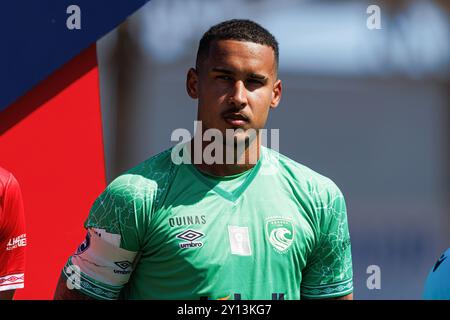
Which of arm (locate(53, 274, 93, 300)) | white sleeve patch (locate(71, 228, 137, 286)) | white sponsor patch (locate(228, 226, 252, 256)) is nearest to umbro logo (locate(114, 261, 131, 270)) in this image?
white sleeve patch (locate(71, 228, 137, 286))

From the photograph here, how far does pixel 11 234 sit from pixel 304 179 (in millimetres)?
1357

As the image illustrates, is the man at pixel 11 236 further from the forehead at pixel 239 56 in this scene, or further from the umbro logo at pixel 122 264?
the forehead at pixel 239 56

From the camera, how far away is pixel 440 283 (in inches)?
83.8

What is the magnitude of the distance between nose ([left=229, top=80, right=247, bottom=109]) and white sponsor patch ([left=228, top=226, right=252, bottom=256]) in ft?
1.28

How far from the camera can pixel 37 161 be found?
142 inches

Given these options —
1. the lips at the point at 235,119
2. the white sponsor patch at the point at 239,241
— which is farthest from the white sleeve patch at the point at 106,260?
the lips at the point at 235,119

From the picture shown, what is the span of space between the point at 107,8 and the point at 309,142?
2137mm

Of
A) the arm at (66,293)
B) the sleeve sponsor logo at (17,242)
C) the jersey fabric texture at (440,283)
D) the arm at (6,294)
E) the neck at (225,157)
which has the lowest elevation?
the arm at (6,294)

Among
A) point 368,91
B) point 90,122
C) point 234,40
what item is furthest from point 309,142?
point 234,40

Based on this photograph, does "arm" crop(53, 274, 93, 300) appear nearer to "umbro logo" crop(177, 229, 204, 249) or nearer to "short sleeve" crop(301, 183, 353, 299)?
"umbro logo" crop(177, 229, 204, 249)

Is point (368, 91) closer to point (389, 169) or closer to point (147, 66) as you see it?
point (389, 169)

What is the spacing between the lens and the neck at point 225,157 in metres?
2.55

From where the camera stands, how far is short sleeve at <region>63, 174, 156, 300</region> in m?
2.41

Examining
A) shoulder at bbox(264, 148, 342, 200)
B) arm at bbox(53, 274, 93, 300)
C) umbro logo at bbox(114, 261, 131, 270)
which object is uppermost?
shoulder at bbox(264, 148, 342, 200)
